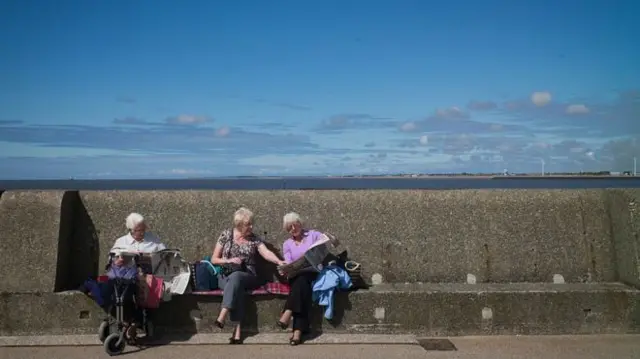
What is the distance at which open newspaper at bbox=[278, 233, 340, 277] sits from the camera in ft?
18.2

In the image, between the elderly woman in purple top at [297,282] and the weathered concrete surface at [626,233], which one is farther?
the weathered concrete surface at [626,233]

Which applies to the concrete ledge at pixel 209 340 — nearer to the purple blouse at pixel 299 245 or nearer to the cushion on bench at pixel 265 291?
the cushion on bench at pixel 265 291

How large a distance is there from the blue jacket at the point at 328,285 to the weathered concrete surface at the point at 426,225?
601mm

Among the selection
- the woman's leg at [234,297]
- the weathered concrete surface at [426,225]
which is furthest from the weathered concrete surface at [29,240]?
the woman's leg at [234,297]

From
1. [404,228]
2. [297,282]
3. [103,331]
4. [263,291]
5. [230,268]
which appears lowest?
[103,331]

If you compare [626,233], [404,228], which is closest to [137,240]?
[404,228]

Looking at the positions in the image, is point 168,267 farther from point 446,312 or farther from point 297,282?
point 446,312

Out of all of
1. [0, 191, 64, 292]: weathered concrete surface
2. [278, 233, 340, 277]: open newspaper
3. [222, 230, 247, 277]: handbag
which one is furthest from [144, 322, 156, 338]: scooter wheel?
[278, 233, 340, 277]: open newspaper

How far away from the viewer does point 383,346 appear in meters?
5.18

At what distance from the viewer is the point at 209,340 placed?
209 inches

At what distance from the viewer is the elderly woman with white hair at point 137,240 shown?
5.54m

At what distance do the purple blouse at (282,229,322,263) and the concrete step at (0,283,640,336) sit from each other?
0.47 metres

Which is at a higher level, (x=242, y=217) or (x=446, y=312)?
(x=242, y=217)

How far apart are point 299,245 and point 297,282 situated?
0.46m
